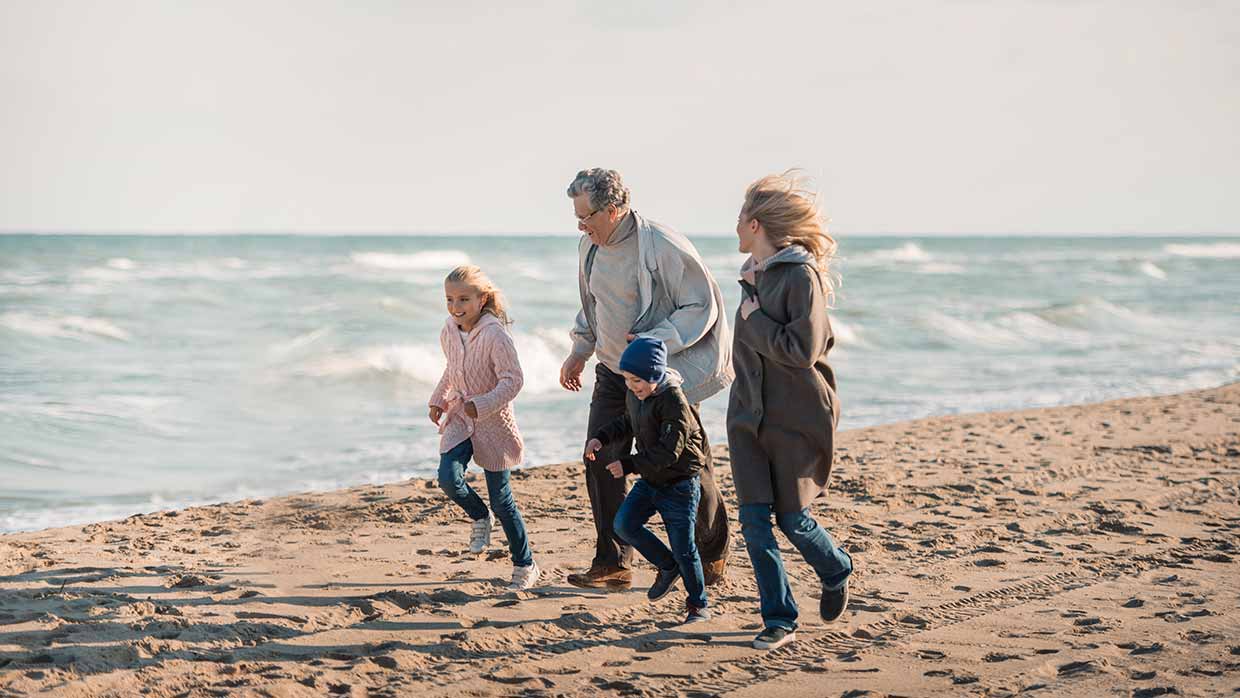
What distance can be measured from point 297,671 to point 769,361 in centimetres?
192

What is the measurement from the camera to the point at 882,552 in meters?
5.84

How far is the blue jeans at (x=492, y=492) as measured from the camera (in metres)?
4.94

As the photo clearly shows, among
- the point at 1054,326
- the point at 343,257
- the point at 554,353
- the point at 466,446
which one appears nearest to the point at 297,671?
the point at 466,446

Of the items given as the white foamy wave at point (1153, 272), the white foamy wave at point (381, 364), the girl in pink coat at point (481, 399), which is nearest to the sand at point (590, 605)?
the girl in pink coat at point (481, 399)

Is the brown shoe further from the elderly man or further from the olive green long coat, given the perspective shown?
the olive green long coat

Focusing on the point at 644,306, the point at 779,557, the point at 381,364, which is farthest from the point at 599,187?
the point at 381,364

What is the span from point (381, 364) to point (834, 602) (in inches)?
472

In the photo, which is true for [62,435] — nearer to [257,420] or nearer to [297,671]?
[257,420]

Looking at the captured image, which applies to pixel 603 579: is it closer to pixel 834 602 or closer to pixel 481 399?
pixel 481 399

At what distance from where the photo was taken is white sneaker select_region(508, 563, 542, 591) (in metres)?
5.04

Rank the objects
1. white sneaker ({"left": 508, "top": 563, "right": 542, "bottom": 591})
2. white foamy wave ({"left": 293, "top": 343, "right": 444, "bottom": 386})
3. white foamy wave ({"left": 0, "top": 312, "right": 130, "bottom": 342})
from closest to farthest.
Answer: white sneaker ({"left": 508, "top": 563, "right": 542, "bottom": 591}) → white foamy wave ({"left": 293, "top": 343, "right": 444, "bottom": 386}) → white foamy wave ({"left": 0, "top": 312, "right": 130, "bottom": 342})

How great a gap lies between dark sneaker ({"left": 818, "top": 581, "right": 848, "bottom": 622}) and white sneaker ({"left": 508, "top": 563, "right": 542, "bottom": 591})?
1.36m

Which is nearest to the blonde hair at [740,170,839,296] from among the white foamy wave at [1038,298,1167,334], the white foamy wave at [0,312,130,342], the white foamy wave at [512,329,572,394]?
the white foamy wave at [512,329,572,394]

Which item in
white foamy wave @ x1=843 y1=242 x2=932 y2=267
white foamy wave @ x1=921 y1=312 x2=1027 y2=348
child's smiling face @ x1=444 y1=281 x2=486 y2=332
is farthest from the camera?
white foamy wave @ x1=843 y1=242 x2=932 y2=267
